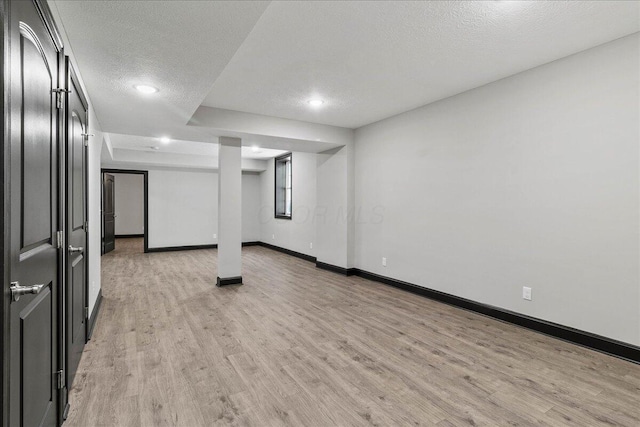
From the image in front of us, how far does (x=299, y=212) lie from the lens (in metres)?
7.59

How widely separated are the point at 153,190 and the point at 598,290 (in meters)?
8.75

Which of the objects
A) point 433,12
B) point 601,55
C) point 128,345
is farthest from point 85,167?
point 601,55

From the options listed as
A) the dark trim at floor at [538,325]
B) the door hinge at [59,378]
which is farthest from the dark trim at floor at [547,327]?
the door hinge at [59,378]

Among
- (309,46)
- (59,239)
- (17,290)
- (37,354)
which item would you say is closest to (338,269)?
(309,46)

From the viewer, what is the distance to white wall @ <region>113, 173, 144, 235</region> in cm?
1116

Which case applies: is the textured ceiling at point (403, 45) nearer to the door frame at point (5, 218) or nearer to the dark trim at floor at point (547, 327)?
the door frame at point (5, 218)

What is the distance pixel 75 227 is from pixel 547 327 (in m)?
4.05

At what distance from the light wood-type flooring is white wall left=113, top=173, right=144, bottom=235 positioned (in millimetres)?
8147

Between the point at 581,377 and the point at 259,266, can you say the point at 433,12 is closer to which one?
the point at 581,377

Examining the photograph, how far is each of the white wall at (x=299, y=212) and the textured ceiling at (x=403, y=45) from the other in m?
3.16

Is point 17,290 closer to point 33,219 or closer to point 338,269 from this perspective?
point 33,219

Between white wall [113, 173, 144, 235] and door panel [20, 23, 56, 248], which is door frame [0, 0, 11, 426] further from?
white wall [113, 173, 144, 235]

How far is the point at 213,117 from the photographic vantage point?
4.40 m

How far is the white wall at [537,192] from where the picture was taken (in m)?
2.65
